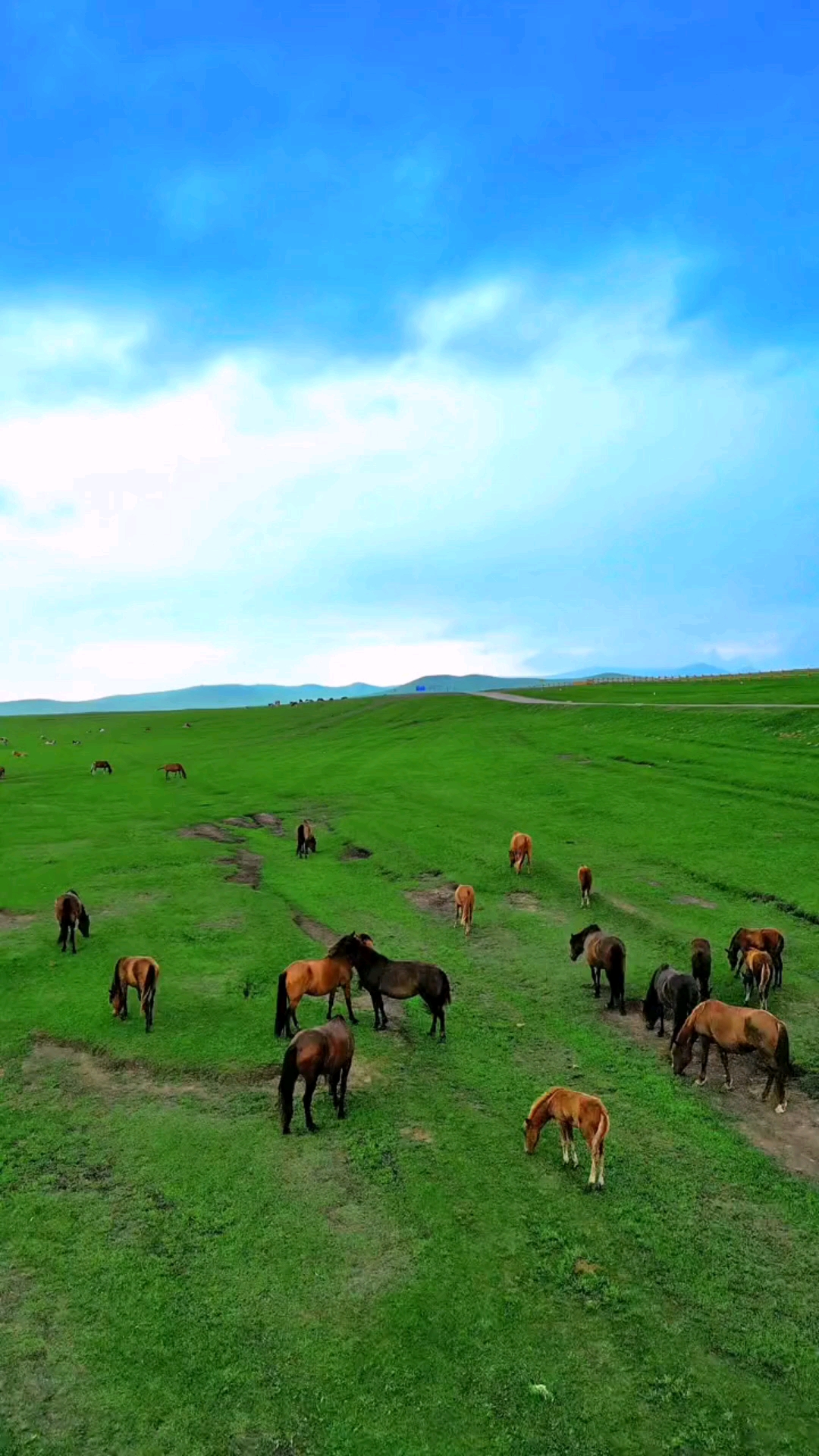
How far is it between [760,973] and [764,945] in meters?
1.26

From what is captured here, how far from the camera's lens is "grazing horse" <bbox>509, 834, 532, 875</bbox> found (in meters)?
25.5

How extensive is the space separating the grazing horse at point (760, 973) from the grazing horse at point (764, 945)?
1.30 ft

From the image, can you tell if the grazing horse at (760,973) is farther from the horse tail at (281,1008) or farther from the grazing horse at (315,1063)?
the horse tail at (281,1008)

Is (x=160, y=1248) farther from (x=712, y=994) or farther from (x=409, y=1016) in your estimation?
(x=712, y=994)

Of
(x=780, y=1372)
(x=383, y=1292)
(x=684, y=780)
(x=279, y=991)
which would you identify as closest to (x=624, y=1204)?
(x=780, y=1372)

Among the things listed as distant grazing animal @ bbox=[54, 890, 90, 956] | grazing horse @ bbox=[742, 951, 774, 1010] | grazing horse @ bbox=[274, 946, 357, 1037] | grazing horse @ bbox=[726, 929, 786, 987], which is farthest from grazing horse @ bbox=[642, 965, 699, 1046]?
distant grazing animal @ bbox=[54, 890, 90, 956]

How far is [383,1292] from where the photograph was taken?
326 inches

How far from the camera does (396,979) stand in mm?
14734

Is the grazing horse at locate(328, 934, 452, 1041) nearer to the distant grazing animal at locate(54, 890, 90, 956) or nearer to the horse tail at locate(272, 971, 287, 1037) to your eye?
the horse tail at locate(272, 971, 287, 1037)

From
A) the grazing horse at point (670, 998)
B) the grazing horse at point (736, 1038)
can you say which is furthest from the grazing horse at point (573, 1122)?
the grazing horse at point (670, 998)

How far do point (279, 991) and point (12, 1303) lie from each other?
6.46 m

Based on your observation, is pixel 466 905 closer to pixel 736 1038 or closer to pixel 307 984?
pixel 307 984

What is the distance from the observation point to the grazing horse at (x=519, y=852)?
25.5 m

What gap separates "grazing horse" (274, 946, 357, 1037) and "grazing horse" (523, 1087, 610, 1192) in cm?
480
